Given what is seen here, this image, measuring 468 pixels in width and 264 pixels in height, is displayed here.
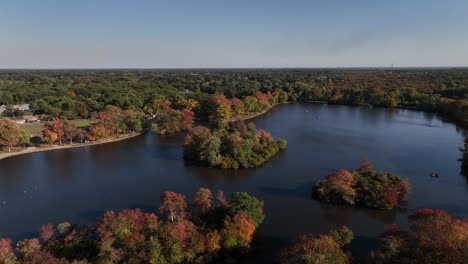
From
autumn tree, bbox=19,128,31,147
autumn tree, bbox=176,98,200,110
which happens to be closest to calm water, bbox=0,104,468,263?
autumn tree, bbox=19,128,31,147

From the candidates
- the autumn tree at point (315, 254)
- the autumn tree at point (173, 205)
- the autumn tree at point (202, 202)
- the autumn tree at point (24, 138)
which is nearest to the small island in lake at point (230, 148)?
the autumn tree at point (202, 202)

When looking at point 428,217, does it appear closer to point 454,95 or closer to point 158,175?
point 158,175

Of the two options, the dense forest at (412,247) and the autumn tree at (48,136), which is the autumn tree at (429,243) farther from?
the autumn tree at (48,136)

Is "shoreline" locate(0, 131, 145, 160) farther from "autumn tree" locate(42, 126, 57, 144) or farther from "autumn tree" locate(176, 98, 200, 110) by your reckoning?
"autumn tree" locate(176, 98, 200, 110)

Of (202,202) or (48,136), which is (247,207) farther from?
(48,136)

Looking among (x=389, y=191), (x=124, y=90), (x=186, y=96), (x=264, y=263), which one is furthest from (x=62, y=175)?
(x=124, y=90)
